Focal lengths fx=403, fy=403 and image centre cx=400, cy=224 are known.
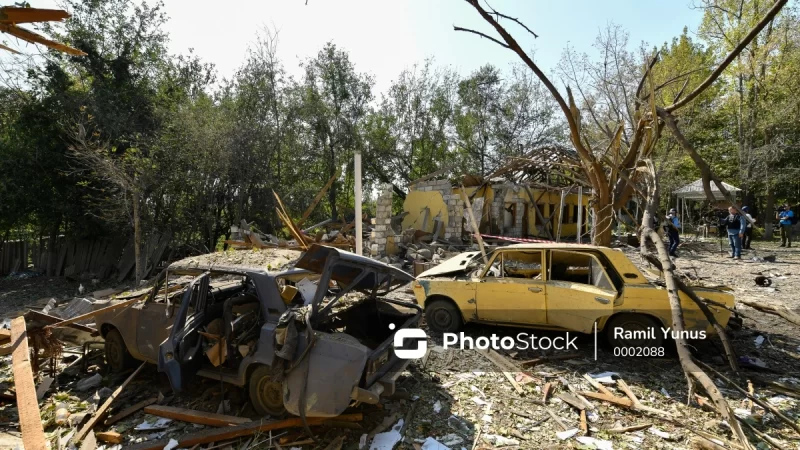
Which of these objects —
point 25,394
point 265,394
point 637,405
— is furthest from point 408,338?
point 25,394

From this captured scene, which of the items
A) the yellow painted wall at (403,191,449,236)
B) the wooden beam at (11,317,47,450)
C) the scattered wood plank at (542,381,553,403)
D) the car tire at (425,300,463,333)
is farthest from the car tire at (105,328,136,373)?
the yellow painted wall at (403,191,449,236)

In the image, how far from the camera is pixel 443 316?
256 inches

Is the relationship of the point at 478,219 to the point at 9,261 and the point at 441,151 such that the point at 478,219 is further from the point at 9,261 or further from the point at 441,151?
the point at 9,261

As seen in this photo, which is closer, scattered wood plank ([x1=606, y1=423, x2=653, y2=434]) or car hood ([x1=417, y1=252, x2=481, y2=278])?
scattered wood plank ([x1=606, y1=423, x2=653, y2=434])

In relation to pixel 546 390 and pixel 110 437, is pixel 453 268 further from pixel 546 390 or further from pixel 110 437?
pixel 110 437

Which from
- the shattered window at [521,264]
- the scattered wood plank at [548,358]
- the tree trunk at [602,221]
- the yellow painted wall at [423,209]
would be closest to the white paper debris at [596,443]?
the scattered wood plank at [548,358]

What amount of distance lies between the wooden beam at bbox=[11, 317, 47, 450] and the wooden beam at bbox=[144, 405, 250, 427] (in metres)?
0.90

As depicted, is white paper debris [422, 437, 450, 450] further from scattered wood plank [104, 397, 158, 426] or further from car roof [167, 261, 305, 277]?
scattered wood plank [104, 397, 158, 426]

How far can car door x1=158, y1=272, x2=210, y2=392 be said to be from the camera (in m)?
4.01

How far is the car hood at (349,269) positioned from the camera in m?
4.08

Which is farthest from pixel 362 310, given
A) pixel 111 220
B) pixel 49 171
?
pixel 49 171

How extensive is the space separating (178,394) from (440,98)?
1049 inches

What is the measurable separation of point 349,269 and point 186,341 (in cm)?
179

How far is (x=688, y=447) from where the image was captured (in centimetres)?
349
